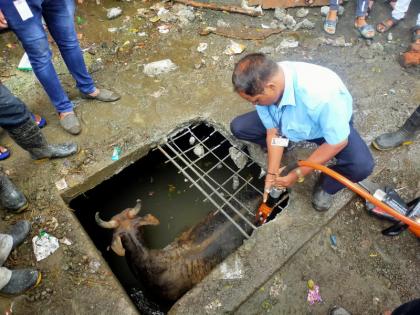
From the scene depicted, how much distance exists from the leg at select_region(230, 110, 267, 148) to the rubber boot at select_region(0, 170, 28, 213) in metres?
2.12

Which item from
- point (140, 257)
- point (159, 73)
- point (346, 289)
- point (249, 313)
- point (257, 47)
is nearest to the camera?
point (249, 313)

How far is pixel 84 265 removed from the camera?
8.44 ft

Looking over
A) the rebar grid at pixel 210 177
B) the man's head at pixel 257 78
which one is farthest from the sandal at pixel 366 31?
the man's head at pixel 257 78

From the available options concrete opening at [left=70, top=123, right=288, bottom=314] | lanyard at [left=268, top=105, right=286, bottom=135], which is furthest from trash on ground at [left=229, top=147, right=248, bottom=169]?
lanyard at [left=268, top=105, right=286, bottom=135]

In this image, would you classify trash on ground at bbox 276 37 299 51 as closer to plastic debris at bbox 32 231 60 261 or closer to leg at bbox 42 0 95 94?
leg at bbox 42 0 95 94

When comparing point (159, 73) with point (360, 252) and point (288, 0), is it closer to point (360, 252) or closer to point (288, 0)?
point (288, 0)

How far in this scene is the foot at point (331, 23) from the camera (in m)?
4.52

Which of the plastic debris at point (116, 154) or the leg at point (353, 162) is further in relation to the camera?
the plastic debris at point (116, 154)

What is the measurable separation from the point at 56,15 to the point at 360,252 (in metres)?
3.64

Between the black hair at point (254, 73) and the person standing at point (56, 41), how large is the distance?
1956 millimetres

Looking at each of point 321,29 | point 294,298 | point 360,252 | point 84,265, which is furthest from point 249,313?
point 321,29

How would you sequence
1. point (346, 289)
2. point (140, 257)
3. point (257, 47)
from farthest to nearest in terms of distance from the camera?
point (257, 47)
point (140, 257)
point (346, 289)

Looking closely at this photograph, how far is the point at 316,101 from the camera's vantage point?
217 centimetres

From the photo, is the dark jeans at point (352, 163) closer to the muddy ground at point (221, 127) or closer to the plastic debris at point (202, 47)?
the muddy ground at point (221, 127)
